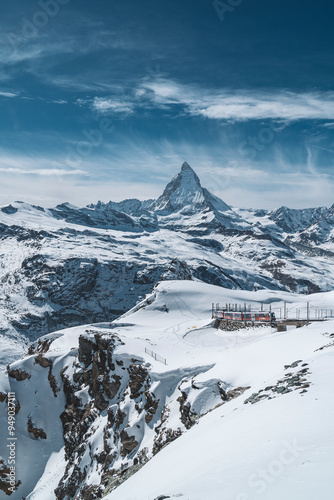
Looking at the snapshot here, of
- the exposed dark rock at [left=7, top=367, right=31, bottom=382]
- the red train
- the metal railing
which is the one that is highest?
the red train

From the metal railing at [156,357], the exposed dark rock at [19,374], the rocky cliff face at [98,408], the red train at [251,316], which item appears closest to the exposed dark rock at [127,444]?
the rocky cliff face at [98,408]

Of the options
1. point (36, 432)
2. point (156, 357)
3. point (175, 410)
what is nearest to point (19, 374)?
point (36, 432)

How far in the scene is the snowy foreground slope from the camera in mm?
10750

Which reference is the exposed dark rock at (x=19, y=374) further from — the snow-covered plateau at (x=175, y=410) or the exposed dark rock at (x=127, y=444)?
the exposed dark rock at (x=127, y=444)

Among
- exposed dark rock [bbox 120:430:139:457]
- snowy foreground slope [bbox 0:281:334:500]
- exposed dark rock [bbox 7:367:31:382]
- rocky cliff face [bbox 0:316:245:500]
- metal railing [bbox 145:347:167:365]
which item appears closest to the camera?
snowy foreground slope [bbox 0:281:334:500]

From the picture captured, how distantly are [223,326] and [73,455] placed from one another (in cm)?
3051

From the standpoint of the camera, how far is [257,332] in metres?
54.6

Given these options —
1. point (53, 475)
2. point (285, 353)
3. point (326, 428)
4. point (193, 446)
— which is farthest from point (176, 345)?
point (326, 428)

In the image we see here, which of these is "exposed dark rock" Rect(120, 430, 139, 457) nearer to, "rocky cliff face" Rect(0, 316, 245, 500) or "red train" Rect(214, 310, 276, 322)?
"rocky cliff face" Rect(0, 316, 245, 500)

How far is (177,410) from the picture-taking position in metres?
33.3

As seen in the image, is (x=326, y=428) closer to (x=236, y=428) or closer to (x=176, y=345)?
(x=236, y=428)

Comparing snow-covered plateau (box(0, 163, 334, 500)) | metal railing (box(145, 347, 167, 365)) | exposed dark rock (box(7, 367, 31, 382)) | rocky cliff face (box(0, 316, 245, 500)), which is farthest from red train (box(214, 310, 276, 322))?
exposed dark rock (box(7, 367, 31, 382))

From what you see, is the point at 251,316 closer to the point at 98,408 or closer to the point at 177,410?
the point at 98,408

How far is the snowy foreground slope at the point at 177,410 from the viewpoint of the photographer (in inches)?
423
